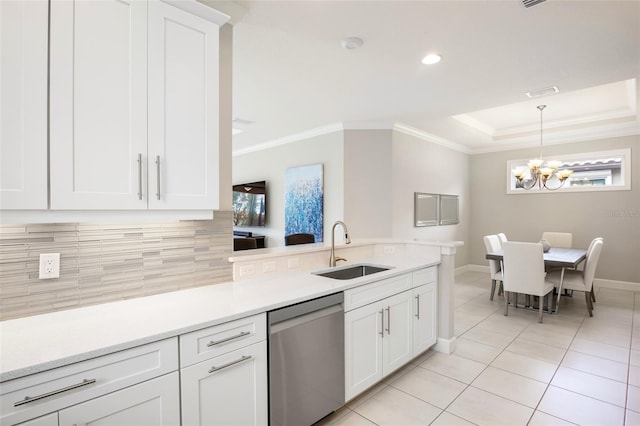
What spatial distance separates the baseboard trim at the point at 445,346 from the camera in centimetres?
298

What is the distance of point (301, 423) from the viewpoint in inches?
70.7

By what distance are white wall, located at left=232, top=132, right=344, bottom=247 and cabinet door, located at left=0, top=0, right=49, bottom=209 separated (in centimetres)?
387

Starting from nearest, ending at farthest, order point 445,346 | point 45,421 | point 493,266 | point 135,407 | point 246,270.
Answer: point 45,421 < point 135,407 < point 246,270 < point 445,346 < point 493,266

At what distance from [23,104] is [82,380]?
108 cm

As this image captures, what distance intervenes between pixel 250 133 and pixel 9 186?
4.45 metres

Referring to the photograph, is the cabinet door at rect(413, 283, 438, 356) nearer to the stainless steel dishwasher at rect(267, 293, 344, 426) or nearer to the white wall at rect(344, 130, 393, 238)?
the stainless steel dishwasher at rect(267, 293, 344, 426)

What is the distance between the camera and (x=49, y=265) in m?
1.51

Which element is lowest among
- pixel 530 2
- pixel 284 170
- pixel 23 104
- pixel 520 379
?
pixel 520 379

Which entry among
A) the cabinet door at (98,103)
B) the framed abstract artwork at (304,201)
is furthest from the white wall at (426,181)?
the cabinet door at (98,103)

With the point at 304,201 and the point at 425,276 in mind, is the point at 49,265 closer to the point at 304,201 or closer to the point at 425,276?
the point at 425,276

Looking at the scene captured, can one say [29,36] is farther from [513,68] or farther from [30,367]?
[513,68]

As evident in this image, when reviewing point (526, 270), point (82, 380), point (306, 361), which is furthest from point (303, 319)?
point (526, 270)

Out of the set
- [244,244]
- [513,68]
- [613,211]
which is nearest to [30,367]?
[244,244]

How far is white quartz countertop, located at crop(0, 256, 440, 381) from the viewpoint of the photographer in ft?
3.64
